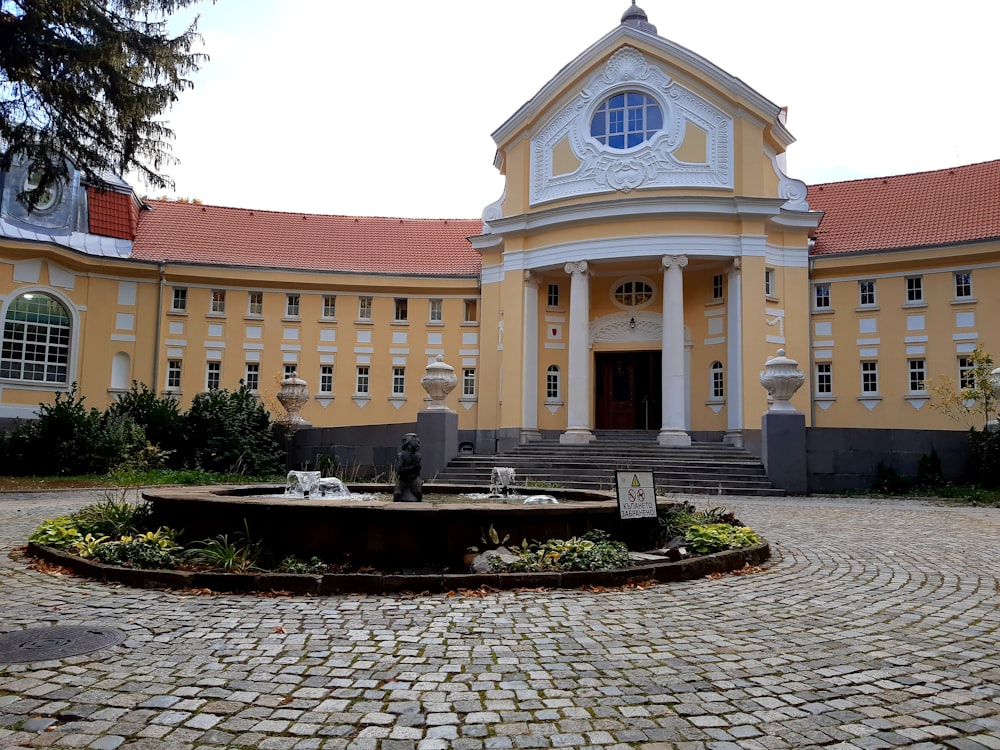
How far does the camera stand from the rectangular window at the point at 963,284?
29.0 metres

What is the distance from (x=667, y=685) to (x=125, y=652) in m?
3.39

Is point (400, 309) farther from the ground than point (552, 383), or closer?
farther from the ground

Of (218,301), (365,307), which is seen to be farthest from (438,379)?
(218,301)

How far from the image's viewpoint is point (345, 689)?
168 inches

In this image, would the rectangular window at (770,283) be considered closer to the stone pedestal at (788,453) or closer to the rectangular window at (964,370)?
the rectangular window at (964,370)

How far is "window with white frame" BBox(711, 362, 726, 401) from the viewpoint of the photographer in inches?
1150

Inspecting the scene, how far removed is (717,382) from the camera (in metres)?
29.5

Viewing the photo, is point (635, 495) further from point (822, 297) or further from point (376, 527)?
point (822, 297)

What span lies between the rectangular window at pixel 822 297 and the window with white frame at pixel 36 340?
1219 inches

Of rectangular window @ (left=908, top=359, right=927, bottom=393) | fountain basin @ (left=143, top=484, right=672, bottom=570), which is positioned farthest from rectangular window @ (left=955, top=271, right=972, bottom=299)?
fountain basin @ (left=143, top=484, right=672, bottom=570)

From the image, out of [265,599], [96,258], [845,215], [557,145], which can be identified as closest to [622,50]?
[557,145]

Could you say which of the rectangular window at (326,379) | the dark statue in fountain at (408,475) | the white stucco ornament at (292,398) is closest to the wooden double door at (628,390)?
the white stucco ornament at (292,398)

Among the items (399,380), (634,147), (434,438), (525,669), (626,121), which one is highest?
(626,121)

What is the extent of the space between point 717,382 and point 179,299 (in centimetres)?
2372
